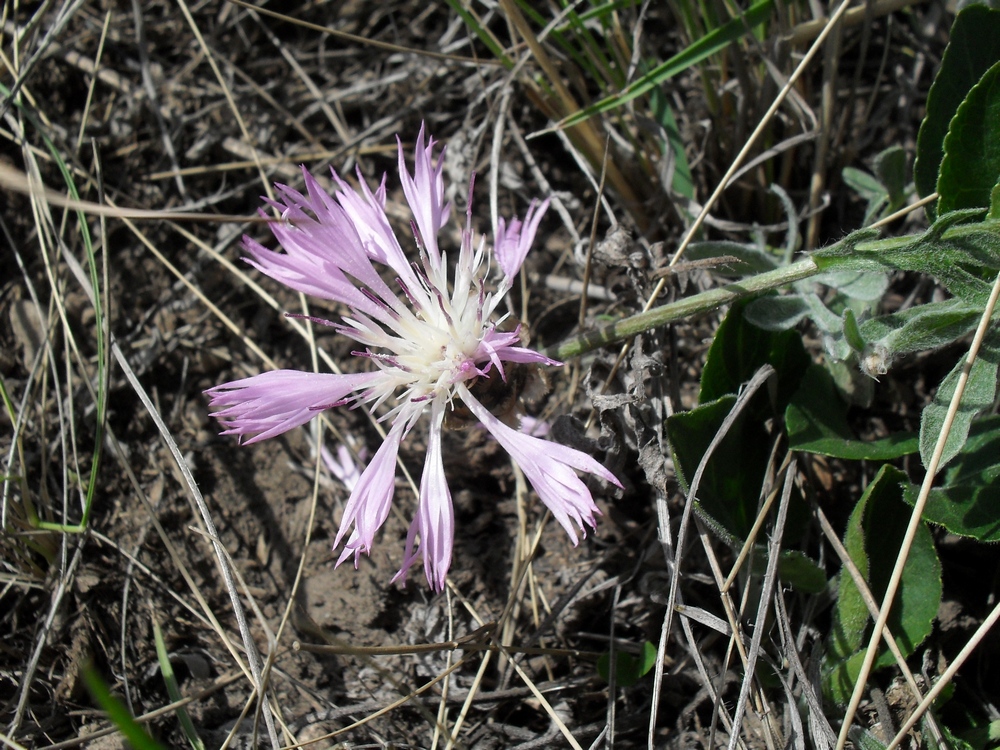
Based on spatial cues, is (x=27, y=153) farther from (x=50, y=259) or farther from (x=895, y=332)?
(x=895, y=332)

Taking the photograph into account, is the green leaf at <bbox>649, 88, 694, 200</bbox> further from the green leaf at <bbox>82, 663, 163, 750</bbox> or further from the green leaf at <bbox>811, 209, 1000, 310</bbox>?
the green leaf at <bbox>82, 663, 163, 750</bbox>

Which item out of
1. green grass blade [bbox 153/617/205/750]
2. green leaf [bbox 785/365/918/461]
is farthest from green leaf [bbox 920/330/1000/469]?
green grass blade [bbox 153/617/205/750]

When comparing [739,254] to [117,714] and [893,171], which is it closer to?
[893,171]

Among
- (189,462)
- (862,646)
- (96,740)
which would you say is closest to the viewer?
(862,646)

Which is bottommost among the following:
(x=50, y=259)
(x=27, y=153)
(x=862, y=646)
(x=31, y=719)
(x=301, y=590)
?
(x=862, y=646)

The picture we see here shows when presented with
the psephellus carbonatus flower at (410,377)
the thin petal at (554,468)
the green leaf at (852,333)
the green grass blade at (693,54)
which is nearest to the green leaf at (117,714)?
the psephellus carbonatus flower at (410,377)

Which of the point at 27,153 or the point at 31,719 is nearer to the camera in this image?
the point at 31,719

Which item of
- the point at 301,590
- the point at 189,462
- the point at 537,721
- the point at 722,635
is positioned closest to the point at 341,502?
the point at 301,590
